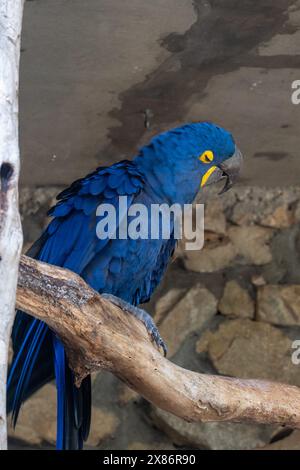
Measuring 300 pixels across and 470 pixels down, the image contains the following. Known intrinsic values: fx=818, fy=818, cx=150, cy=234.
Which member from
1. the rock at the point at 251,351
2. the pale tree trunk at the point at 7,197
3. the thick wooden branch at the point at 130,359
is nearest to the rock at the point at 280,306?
the rock at the point at 251,351

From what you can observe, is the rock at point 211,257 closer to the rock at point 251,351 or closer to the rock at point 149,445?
the rock at point 251,351

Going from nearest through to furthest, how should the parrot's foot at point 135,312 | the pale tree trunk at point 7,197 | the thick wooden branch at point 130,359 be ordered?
the pale tree trunk at point 7,197 → the thick wooden branch at point 130,359 → the parrot's foot at point 135,312

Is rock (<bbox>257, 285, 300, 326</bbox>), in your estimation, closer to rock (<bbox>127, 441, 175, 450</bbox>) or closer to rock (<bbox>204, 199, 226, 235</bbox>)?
rock (<bbox>204, 199, 226, 235</bbox>)

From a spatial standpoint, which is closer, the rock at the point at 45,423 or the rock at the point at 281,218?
the rock at the point at 45,423

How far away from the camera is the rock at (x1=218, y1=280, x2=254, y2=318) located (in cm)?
235

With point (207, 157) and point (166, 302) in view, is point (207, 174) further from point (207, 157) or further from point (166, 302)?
point (166, 302)

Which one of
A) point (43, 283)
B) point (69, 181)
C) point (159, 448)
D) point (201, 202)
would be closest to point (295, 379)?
point (159, 448)

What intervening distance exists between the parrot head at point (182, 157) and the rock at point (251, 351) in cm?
60

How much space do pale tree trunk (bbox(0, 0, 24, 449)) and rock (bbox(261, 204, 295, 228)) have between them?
4.67ft

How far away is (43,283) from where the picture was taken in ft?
4.23

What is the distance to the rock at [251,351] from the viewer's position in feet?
7.52

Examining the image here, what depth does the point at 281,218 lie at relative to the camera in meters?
2.40

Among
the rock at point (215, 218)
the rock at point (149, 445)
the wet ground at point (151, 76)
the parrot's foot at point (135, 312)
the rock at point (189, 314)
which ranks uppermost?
the wet ground at point (151, 76)

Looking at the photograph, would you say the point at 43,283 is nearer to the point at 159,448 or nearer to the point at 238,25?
the point at 238,25
